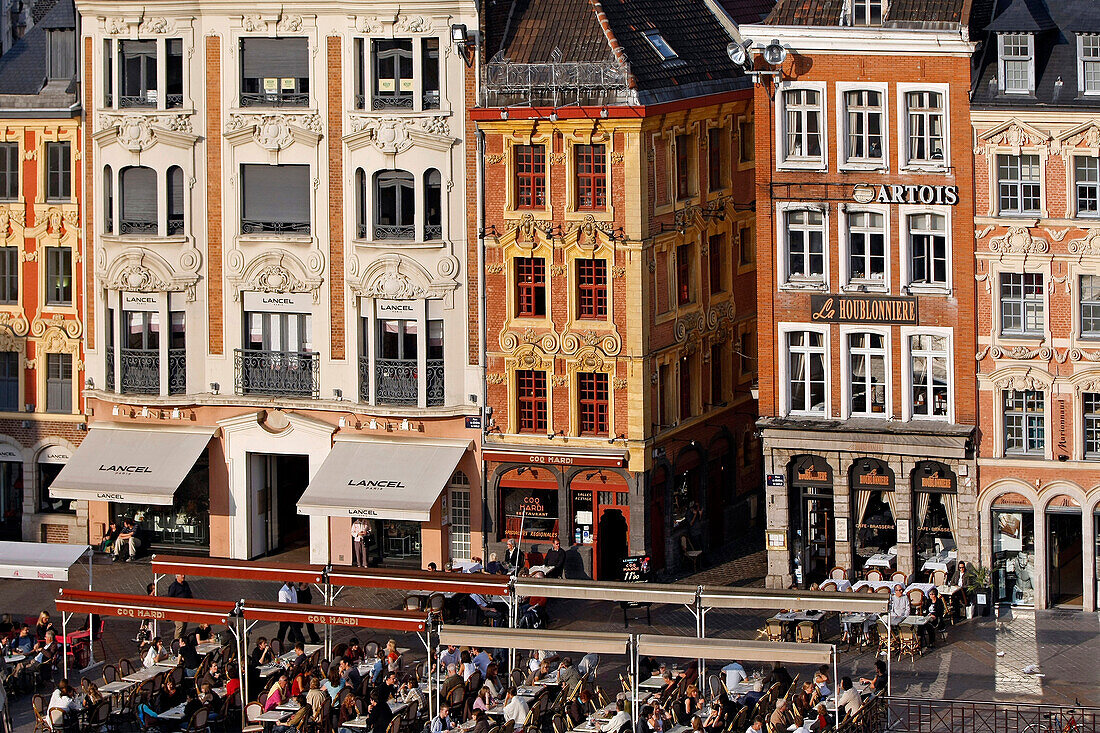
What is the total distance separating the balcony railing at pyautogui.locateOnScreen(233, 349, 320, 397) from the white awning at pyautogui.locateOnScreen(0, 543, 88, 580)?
445 inches

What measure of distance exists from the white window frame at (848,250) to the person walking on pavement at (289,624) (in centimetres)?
1883

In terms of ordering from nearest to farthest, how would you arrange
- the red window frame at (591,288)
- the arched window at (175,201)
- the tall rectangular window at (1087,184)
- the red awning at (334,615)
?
the red awning at (334,615), the tall rectangular window at (1087,184), the red window frame at (591,288), the arched window at (175,201)

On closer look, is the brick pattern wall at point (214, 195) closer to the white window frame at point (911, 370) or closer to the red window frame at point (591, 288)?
the red window frame at point (591, 288)

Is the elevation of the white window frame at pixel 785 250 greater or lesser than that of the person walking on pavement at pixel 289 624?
greater

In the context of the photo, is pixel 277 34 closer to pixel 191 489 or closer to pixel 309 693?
pixel 191 489

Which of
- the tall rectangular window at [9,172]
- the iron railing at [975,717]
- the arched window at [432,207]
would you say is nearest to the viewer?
the iron railing at [975,717]

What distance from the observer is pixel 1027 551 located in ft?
256

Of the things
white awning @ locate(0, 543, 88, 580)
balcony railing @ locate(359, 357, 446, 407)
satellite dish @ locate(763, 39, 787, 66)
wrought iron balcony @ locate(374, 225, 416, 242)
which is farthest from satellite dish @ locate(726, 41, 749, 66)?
white awning @ locate(0, 543, 88, 580)

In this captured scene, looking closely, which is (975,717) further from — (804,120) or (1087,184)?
(804,120)

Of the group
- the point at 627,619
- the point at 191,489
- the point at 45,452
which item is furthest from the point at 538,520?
the point at 45,452

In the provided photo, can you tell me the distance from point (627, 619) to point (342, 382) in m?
12.8

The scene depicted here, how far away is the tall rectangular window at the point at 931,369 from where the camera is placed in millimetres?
78562

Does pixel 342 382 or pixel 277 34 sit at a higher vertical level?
pixel 277 34

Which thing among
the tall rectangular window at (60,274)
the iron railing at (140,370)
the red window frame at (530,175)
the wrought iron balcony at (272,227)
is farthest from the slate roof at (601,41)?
the tall rectangular window at (60,274)
